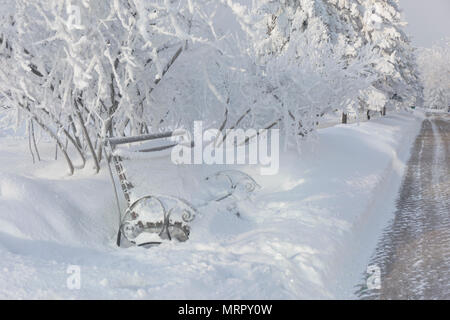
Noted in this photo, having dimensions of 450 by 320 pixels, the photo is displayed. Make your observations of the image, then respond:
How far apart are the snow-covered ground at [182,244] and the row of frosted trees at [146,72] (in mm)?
1022

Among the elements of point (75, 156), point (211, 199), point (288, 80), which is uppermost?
point (288, 80)

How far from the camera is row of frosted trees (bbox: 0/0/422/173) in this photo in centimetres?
598

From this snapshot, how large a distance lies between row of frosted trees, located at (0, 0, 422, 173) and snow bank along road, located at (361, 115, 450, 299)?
306 centimetres

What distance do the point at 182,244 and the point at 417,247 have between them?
3123mm

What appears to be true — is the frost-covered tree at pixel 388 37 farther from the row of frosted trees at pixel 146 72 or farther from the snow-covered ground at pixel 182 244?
the snow-covered ground at pixel 182 244

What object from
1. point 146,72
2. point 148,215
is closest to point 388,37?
point 146,72

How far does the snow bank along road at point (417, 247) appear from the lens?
193 inches

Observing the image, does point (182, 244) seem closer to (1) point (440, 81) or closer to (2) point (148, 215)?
(2) point (148, 215)

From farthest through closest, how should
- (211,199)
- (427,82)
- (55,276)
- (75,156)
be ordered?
(427,82) < (75,156) < (211,199) < (55,276)

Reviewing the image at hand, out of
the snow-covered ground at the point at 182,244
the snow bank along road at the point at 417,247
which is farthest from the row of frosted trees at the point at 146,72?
the snow bank along road at the point at 417,247

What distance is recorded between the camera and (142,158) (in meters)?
6.47

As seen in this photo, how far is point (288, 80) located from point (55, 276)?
298 inches
